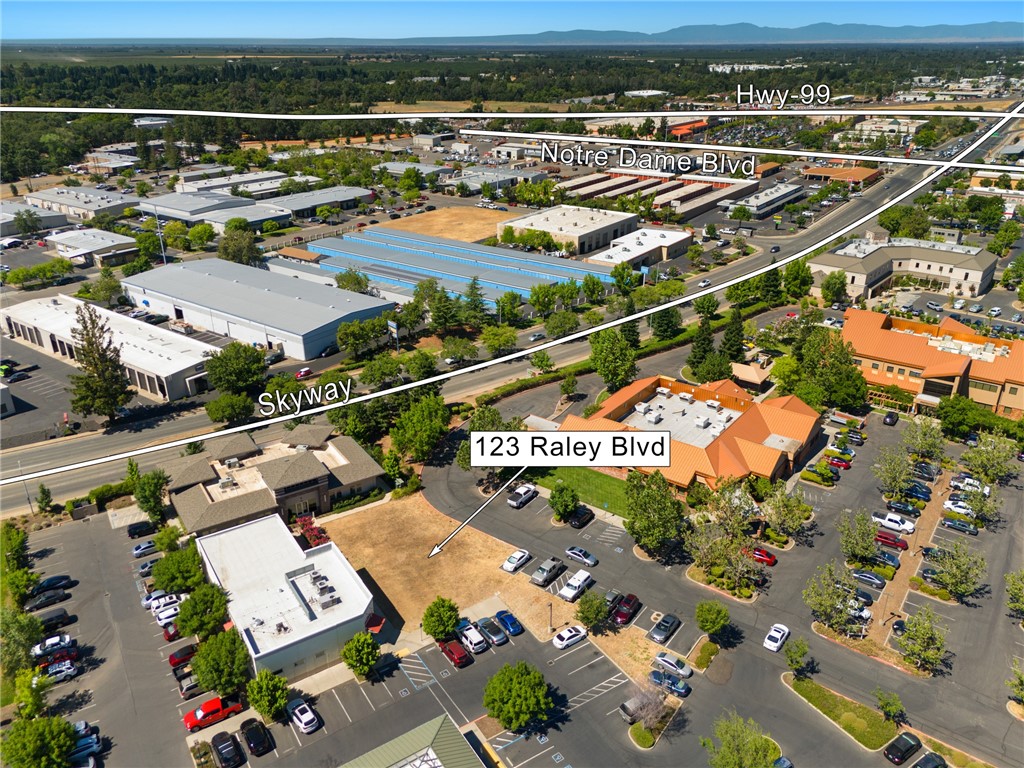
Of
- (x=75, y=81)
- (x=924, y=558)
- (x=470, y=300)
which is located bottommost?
(x=924, y=558)

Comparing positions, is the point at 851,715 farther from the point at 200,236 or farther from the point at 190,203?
the point at 190,203

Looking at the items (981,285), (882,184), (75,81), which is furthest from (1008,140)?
(75,81)

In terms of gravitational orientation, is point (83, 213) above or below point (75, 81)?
below

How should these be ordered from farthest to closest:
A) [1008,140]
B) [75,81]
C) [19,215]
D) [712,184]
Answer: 1. [75,81]
2. [1008,140]
3. [712,184]
4. [19,215]

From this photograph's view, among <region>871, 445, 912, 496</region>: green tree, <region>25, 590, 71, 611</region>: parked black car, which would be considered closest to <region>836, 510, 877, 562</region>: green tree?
<region>871, 445, 912, 496</region>: green tree

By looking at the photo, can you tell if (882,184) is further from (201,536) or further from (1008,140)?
(201,536)

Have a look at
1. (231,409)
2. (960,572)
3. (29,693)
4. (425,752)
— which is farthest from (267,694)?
(960,572)

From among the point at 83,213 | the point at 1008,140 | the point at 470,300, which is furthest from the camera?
the point at 1008,140

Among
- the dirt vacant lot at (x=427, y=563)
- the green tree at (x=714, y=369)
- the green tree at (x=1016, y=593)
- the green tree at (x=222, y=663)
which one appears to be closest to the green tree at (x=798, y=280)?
the green tree at (x=714, y=369)
